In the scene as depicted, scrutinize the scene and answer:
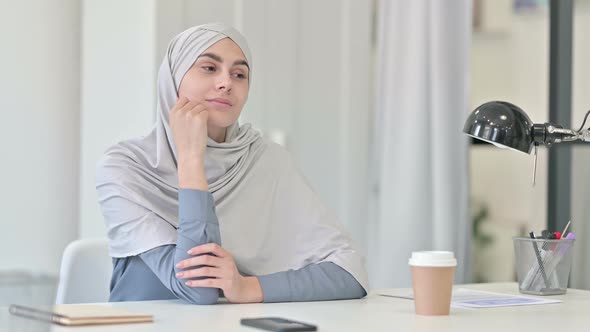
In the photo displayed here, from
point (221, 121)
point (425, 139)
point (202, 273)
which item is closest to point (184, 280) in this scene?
point (202, 273)

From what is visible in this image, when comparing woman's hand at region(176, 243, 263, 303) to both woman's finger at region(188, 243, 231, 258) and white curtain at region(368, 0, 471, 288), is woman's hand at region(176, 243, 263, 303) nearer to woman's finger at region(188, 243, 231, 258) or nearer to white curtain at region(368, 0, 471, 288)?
woman's finger at region(188, 243, 231, 258)

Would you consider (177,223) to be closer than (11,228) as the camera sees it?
Yes

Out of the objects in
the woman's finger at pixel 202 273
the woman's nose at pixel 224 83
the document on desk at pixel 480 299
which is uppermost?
the woman's nose at pixel 224 83

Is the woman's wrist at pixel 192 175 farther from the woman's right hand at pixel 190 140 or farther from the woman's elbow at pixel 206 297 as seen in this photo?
the woman's elbow at pixel 206 297

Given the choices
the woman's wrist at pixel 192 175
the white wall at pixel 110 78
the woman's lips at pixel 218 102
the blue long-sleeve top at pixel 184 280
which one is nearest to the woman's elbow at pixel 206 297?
the blue long-sleeve top at pixel 184 280

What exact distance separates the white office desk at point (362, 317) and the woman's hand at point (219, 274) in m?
0.03

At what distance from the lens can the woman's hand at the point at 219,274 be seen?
1.82 metres

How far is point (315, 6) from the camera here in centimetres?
372

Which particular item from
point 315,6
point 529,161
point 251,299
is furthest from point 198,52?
point 529,161

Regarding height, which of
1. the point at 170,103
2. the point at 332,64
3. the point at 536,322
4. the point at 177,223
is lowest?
the point at 536,322

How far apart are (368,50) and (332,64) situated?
0.67 ft

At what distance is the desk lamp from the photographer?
1.86 metres

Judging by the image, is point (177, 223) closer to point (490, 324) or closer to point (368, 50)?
point (490, 324)

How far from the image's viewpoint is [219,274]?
1837 millimetres
